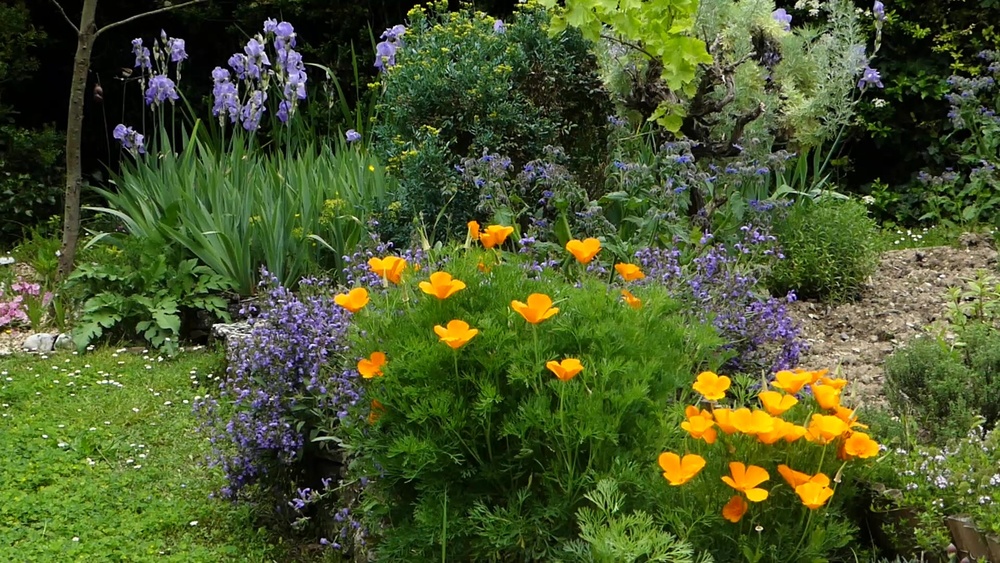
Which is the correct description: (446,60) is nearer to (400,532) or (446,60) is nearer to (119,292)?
(119,292)

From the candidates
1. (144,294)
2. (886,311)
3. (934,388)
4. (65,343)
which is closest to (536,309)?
(934,388)

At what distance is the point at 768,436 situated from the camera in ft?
6.23

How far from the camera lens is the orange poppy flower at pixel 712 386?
2.06 metres

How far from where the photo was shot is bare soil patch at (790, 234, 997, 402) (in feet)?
12.6

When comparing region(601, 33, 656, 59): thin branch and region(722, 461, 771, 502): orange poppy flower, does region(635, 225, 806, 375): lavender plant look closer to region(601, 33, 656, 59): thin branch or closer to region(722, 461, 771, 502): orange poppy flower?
region(722, 461, 771, 502): orange poppy flower

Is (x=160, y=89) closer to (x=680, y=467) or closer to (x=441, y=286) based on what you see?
(x=441, y=286)

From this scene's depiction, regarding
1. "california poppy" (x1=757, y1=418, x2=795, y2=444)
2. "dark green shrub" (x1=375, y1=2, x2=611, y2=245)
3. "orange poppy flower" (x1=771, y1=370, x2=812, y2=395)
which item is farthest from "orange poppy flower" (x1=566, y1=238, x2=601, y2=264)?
"dark green shrub" (x1=375, y1=2, x2=611, y2=245)

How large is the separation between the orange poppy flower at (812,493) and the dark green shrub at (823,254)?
→ 2.92 metres

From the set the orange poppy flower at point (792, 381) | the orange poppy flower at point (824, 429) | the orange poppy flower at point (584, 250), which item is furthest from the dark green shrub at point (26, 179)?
the orange poppy flower at point (824, 429)

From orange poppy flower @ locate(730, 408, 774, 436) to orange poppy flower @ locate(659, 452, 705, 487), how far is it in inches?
4.0

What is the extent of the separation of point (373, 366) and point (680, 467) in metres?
Answer: 0.74

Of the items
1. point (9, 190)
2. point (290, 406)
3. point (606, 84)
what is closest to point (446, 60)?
point (606, 84)

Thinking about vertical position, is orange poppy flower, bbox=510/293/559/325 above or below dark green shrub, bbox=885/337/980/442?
above

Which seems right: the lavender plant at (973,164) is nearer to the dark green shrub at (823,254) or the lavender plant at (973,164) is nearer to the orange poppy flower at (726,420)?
the dark green shrub at (823,254)
